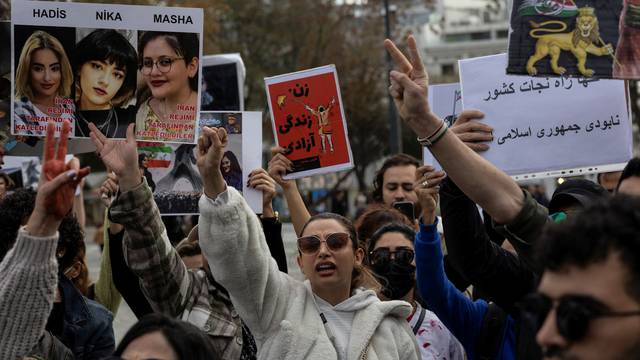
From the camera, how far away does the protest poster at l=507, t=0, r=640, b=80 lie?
383cm

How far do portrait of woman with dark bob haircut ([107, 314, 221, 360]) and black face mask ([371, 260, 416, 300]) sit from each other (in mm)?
2035

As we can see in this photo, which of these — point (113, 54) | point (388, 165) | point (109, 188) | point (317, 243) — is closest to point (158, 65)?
point (113, 54)

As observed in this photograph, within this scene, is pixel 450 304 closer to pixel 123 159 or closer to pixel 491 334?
pixel 491 334

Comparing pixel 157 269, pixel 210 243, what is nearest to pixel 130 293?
pixel 157 269

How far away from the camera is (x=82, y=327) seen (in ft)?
13.0

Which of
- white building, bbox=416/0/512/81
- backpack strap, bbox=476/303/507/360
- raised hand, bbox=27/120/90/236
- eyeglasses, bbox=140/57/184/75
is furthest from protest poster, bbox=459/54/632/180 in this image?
white building, bbox=416/0/512/81

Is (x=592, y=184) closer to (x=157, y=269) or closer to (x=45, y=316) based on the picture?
(x=157, y=269)

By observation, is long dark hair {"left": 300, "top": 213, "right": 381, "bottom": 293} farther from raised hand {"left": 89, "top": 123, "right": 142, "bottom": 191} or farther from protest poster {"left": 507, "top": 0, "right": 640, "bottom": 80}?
protest poster {"left": 507, "top": 0, "right": 640, "bottom": 80}

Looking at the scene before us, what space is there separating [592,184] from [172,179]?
240 cm

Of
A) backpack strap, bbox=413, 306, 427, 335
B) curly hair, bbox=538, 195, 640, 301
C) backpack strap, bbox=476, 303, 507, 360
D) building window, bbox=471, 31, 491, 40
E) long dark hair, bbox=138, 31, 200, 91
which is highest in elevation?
building window, bbox=471, 31, 491, 40

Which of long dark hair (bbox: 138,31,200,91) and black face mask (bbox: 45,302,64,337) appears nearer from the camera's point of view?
black face mask (bbox: 45,302,64,337)

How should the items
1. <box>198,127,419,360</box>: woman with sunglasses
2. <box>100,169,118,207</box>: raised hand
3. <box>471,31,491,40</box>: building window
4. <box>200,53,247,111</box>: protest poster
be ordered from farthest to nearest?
<box>471,31,491,40</box>: building window
<box>200,53,247,111</box>: protest poster
<box>100,169,118,207</box>: raised hand
<box>198,127,419,360</box>: woman with sunglasses

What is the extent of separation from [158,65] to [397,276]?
4.96 feet

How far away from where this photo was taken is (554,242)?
2.12 meters
